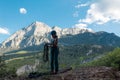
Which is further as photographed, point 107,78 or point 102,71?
point 102,71

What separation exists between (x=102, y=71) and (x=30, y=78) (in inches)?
218

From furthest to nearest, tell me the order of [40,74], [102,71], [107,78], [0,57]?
[0,57] → [40,74] → [102,71] → [107,78]

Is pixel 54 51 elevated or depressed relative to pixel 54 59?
elevated

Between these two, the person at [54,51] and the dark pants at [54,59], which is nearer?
the person at [54,51]

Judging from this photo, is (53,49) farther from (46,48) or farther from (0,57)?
(0,57)

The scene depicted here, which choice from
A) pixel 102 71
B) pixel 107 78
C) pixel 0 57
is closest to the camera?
pixel 107 78

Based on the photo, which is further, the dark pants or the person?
the dark pants

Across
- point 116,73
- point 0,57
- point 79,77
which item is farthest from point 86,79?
point 0,57

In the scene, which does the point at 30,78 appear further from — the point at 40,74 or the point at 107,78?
the point at 107,78

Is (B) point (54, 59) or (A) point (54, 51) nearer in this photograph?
(A) point (54, 51)

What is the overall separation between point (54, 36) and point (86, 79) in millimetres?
5181

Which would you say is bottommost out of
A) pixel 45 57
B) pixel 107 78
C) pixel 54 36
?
pixel 107 78

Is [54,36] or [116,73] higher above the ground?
[54,36]

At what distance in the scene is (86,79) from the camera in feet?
72.2
